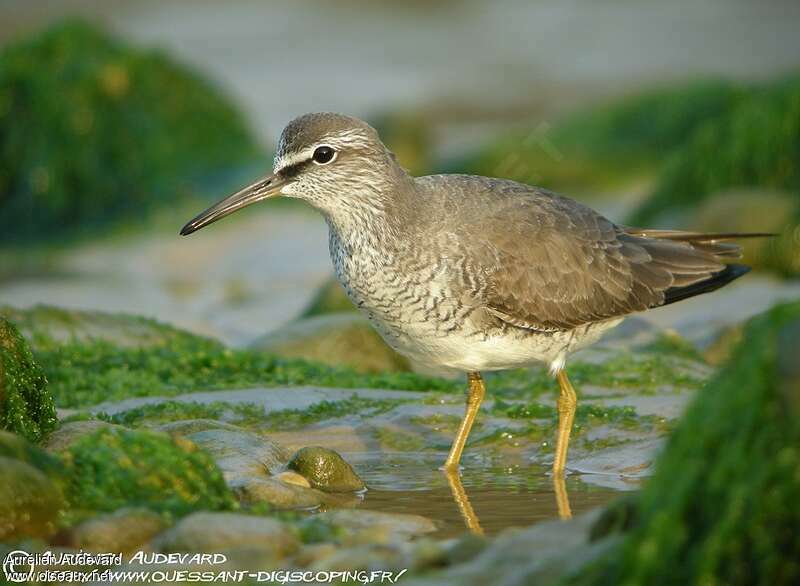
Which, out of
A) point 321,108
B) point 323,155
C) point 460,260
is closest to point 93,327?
point 323,155

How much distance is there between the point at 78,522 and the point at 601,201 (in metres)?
12.8

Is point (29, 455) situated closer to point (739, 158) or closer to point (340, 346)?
point (340, 346)

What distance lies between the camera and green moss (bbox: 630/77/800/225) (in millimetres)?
15234

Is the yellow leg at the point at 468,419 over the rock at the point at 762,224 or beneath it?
beneath

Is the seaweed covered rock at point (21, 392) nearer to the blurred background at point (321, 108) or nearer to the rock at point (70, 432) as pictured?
the rock at point (70, 432)

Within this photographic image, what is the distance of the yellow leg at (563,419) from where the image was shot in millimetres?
8461

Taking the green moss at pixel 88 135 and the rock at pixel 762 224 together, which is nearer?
the rock at pixel 762 224

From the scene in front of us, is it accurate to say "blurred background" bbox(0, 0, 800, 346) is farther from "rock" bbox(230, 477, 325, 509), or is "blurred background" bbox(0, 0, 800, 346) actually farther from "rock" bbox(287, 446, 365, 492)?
"rock" bbox(230, 477, 325, 509)

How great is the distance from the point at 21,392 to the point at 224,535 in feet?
6.93

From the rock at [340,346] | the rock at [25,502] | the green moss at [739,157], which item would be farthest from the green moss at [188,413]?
the green moss at [739,157]

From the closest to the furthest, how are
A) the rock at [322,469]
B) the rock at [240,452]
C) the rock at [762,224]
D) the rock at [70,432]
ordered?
the rock at [70,432]
the rock at [240,452]
the rock at [322,469]
the rock at [762,224]

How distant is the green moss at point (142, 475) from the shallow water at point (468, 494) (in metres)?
1.09

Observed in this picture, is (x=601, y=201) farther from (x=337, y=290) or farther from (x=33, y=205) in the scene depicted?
(x=33, y=205)

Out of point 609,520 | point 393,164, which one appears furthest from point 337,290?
point 609,520
